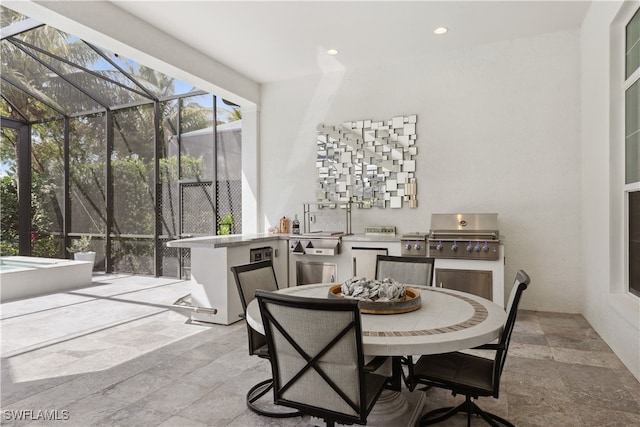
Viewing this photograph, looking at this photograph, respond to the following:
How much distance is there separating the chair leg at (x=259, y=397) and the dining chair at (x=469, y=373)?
76 centimetres

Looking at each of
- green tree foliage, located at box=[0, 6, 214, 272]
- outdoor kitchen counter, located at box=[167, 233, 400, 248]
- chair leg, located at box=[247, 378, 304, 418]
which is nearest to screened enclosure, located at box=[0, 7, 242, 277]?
green tree foliage, located at box=[0, 6, 214, 272]

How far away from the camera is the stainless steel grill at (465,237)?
4039 mm

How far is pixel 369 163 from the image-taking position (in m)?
5.38

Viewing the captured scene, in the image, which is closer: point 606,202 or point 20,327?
point 606,202

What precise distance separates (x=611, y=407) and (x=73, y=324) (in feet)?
15.7

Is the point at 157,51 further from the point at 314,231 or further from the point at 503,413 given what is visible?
the point at 503,413

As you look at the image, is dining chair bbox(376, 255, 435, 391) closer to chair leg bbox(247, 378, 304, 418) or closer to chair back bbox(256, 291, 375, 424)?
chair leg bbox(247, 378, 304, 418)

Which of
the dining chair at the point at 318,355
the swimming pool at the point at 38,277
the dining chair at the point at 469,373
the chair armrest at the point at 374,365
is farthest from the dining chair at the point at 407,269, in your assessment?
the swimming pool at the point at 38,277

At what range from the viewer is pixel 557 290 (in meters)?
4.48

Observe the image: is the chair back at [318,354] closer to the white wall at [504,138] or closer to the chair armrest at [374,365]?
the chair armrest at [374,365]

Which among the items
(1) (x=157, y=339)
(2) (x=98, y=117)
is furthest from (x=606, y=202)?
(2) (x=98, y=117)

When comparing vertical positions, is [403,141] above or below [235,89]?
below

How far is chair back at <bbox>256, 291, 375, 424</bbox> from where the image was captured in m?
1.44

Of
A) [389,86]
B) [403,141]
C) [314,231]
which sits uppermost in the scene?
[389,86]
